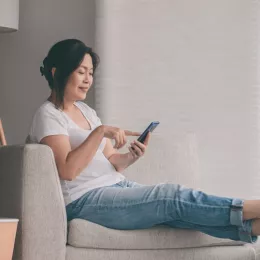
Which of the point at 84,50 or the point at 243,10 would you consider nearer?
the point at 84,50

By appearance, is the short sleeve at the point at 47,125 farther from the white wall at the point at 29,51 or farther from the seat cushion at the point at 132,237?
the white wall at the point at 29,51

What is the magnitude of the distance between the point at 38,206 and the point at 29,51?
1.50 m

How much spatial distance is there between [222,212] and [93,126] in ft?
2.23

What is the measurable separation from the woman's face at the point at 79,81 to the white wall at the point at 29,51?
88 centimetres

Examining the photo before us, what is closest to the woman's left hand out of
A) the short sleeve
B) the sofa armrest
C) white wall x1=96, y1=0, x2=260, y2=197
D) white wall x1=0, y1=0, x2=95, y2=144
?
the short sleeve

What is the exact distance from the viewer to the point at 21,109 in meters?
3.67

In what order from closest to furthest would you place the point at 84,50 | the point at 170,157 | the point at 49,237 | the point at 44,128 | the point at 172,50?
the point at 49,237 → the point at 44,128 → the point at 84,50 → the point at 170,157 → the point at 172,50

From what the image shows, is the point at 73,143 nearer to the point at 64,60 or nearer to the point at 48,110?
the point at 48,110

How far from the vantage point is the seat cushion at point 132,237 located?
7.91ft

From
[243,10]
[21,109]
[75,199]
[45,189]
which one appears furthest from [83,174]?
[243,10]

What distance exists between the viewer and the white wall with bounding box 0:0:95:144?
12.0 ft

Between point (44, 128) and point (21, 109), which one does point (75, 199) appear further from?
point (21, 109)

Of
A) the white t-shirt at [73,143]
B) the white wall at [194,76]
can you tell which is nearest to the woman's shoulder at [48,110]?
the white t-shirt at [73,143]

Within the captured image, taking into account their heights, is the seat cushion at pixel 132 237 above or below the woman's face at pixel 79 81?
below
